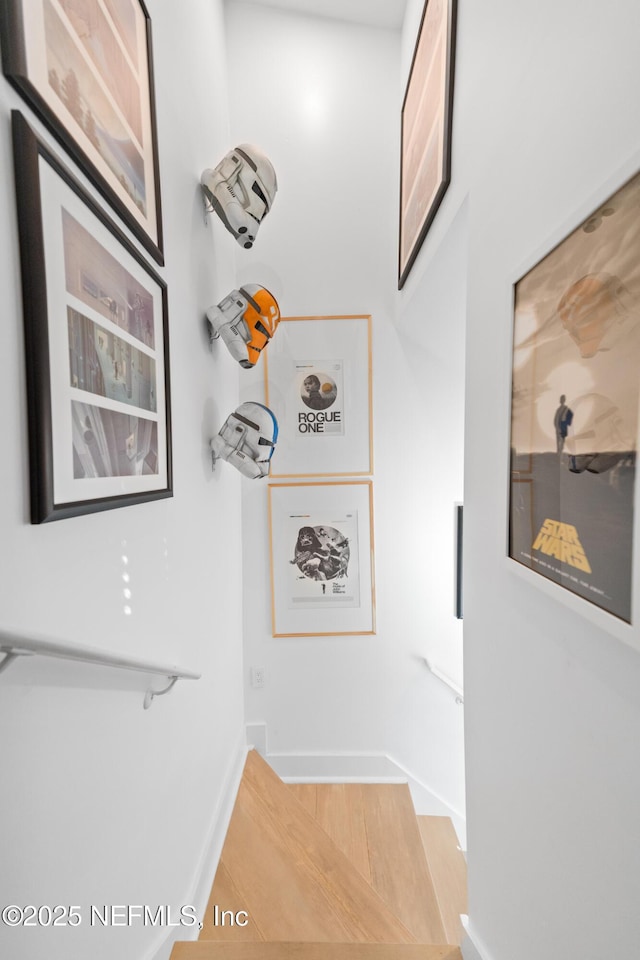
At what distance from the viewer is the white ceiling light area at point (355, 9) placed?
210 cm

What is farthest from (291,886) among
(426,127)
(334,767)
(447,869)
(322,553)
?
(426,127)

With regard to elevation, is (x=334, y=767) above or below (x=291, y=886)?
below

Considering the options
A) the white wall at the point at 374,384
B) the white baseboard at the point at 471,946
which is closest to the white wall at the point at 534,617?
the white baseboard at the point at 471,946

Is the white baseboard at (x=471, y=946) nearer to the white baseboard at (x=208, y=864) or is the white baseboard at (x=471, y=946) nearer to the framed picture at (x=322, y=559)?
the white baseboard at (x=208, y=864)

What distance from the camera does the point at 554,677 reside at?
78 cm

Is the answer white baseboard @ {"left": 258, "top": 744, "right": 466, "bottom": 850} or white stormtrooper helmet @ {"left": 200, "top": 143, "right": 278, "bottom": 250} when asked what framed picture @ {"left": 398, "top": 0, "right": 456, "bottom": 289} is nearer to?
white stormtrooper helmet @ {"left": 200, "top": 143, "right": 278, "bottom": 250}

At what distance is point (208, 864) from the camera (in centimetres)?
148

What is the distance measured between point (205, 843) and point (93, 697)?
3.53 feet

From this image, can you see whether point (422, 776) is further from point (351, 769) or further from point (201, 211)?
point (201, 211)

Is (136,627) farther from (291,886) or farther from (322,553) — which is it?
(322,553)

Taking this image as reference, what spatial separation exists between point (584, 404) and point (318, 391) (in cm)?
183

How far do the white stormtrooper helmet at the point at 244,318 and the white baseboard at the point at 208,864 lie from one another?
1868 mm

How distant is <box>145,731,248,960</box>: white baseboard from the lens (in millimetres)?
1138

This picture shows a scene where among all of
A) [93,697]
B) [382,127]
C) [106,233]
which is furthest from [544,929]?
[382,127]
